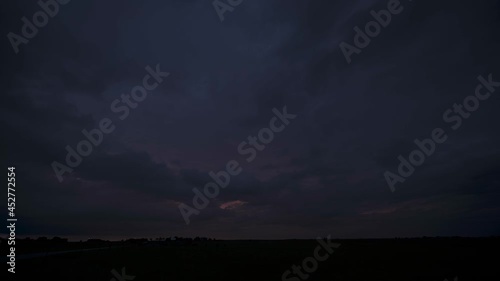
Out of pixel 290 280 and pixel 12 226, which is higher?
pixel 12 226

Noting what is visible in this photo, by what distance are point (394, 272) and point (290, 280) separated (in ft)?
Answer: 46.2

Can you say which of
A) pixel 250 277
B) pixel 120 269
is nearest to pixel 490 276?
pixel 250 277

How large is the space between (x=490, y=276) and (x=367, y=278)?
14243mm

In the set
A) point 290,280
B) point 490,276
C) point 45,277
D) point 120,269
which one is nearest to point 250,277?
point 290,280

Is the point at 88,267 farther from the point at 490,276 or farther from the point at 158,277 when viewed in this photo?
the point at 490,276

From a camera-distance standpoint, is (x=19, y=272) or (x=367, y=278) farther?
(x=367, y=278)

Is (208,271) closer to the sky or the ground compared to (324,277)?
closer to the sky

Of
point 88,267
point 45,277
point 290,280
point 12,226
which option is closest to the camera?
point 12,226

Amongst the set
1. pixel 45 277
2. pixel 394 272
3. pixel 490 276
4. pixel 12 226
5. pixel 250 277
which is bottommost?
pixel 490 276

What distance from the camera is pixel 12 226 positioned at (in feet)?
84.9

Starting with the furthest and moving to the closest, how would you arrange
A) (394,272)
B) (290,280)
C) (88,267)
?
(88,267)
(394,272)
(290,280)

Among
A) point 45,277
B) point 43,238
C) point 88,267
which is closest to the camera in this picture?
point 45,277

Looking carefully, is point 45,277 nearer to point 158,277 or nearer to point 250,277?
point 158,277

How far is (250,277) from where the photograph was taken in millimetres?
36281
